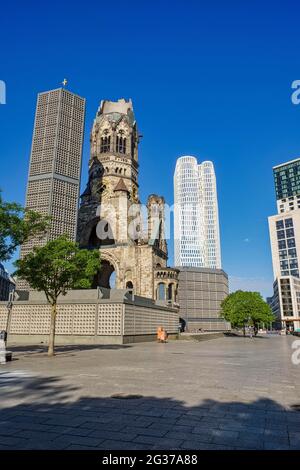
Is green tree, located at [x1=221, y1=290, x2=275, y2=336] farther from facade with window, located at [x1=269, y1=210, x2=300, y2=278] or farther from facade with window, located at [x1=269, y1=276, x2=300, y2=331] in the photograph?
facade with window, located at [x1=269, y1=210, x2=300, y2=278]

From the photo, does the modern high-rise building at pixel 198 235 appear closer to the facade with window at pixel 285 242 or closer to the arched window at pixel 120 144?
the facade with window at pixel 285 242

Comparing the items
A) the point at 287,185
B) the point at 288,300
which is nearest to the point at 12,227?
the point at 288,300

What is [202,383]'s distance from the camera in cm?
919

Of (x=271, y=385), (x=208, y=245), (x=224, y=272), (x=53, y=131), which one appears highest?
(x=208, y=245)

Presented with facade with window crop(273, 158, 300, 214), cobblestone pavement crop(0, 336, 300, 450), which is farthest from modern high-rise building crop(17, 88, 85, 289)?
facade with window crop(273, 158, 300, 214)

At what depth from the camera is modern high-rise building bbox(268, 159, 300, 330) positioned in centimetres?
14012

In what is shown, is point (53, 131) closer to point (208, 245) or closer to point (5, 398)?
point (5, 398)

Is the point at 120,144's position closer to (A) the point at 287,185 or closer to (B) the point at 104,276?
(B) the point at 104,276

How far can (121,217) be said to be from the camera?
64.2 m

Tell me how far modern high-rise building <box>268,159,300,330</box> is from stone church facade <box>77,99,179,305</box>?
303ft

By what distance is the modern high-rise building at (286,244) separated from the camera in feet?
460

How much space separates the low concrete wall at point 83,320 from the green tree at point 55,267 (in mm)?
11140

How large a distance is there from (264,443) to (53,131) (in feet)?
173

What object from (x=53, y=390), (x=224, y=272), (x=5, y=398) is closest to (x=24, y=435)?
(x=5, y=398)
